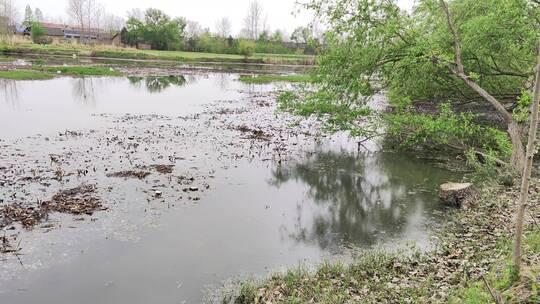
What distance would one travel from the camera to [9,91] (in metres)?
32.8

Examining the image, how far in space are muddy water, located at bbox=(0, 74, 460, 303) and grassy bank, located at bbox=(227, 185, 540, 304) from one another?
0.91 m

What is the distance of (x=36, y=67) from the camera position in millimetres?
50188

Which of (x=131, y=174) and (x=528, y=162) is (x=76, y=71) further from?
(x=528, y=162)

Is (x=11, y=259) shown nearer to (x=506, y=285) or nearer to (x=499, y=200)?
(x=506, y=285)

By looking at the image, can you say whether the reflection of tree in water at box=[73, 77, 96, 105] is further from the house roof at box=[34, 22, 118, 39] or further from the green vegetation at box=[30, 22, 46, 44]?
the house roof at box=[34, 22, 118, 39]

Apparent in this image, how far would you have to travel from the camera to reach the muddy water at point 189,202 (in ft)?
29.9

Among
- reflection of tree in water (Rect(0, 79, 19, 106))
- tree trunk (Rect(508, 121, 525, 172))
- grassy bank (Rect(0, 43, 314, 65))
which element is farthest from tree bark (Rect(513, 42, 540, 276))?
grassy bank (Rect(0, 43, 314, 65))

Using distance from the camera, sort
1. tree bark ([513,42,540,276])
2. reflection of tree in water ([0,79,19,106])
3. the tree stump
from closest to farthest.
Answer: tree bark ([513,42,540,276])
the tree stump
reflection of tree in water ([0,79,19,106])

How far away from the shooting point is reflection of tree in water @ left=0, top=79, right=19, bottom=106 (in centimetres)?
2898

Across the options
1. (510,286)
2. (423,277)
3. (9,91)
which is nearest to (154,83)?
(9,91)

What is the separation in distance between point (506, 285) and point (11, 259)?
992 cm

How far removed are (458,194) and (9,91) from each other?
3372 cm

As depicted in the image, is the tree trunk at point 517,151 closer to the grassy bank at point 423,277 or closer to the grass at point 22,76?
the grassy bank at point 423,277

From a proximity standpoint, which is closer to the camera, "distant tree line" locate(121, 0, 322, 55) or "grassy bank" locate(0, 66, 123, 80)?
"grassy bank" locate(0, 66, 123, 80)
